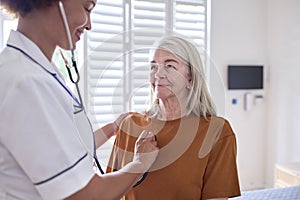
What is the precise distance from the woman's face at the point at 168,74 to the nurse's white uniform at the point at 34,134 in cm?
59

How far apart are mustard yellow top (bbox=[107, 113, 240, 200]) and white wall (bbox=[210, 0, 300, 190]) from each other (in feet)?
6.39

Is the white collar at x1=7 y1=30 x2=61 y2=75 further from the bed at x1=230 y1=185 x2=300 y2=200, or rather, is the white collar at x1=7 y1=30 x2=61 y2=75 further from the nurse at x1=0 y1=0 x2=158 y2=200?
the bed at x1=230 y1=185 x2=300 y2=200

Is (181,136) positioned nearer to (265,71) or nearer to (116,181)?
(116,181)

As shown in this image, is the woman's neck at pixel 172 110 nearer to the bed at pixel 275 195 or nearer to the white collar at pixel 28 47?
the white collar at pixel 28 47

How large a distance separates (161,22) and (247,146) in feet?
5.00

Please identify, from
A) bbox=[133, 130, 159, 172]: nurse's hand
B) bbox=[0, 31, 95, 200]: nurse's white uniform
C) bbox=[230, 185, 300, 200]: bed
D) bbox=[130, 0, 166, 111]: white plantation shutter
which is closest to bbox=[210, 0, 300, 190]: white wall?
bbox=[230, 185, 300, 200]: bed

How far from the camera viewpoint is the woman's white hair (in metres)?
1.15

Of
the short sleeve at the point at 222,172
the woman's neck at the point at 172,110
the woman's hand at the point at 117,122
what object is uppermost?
the woman's neck at the point at 172,110

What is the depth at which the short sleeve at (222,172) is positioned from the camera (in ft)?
3.47

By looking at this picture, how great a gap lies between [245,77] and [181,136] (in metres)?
2.17

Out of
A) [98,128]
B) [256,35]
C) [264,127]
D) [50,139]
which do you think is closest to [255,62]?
[256,35]

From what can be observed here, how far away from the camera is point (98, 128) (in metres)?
1.12

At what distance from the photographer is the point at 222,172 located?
106cm

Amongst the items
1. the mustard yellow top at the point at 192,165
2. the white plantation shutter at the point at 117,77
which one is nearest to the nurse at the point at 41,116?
the white plantation shutter at the point at 117,77
